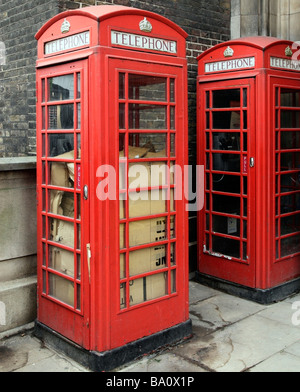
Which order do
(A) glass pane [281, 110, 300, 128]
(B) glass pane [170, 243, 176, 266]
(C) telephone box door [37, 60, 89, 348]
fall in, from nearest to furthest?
(C) telephone box door [37, 60, 89, 348] → (B) glass pane [170, 243, 176, 266] → (A) glass pane [281, 110, 300, 128]

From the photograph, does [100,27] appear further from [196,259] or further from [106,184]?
[196,259]

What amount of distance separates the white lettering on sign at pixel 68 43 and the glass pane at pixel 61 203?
3.83ft

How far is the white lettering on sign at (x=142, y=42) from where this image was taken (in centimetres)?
361

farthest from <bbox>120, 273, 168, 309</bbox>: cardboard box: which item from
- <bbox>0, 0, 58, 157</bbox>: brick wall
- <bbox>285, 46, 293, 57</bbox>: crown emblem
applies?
<bbox>285, 46, 293, 57</bbox>: crown emblem

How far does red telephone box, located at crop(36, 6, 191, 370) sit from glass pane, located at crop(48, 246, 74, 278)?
1 cm

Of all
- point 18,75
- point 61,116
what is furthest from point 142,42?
point 18,75

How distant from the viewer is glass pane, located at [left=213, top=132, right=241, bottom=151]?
541cm

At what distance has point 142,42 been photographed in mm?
3770

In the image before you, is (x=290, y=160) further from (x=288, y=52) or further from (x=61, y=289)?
(x=61, y=289)

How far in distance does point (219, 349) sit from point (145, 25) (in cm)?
276

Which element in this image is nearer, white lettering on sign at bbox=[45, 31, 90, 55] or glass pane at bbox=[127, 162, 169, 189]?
white lettering on sign at bbox=[45, 31, 90, 55]

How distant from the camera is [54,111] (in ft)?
13.0

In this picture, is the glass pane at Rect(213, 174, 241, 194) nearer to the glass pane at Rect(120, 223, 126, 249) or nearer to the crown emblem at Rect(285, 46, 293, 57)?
the crown emblem at Rect(285, 46, 293, 57)

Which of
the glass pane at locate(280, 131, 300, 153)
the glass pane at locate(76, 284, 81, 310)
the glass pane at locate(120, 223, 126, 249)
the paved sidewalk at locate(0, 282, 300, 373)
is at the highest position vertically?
the glass pane at locate(280, 131, 300, 153)
